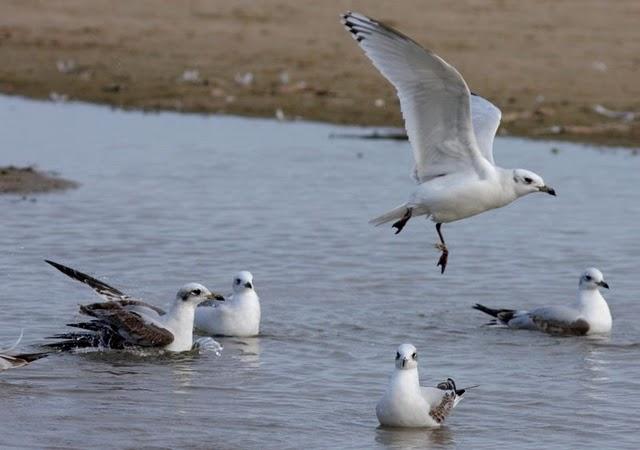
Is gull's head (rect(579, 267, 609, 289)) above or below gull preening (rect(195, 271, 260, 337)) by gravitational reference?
above

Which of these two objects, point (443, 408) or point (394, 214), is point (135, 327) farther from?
point (443, 408)

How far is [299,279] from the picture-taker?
1296 cm

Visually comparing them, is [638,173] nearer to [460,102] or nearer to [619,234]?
[619,234]

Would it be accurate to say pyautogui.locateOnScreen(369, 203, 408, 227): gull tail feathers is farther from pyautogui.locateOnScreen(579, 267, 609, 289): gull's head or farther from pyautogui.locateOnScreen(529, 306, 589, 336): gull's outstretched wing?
pyautogui.locateOnScreen(579, 267, 609, 289): gull's head

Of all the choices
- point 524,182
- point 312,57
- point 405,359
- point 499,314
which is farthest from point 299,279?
point 312,57

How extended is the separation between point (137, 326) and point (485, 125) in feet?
9.42

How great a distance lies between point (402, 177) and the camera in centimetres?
1748

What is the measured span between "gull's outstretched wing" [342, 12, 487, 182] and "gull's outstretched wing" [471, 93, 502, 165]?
1.16 ft

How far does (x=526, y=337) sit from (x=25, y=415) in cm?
389

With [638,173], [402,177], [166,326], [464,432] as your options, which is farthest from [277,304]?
[638,173]

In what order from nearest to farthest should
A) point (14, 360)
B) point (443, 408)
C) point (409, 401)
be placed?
point (409, 401)
point (443, 408)
point (14, 360)

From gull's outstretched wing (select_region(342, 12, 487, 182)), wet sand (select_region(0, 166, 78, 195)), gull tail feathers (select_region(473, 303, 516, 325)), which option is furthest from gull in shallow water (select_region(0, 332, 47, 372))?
wet sand (select_region(0, 166, 78, 195))

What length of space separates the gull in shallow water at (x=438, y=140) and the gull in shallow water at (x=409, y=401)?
1993 millimetres

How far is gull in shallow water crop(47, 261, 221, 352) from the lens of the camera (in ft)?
33.9
